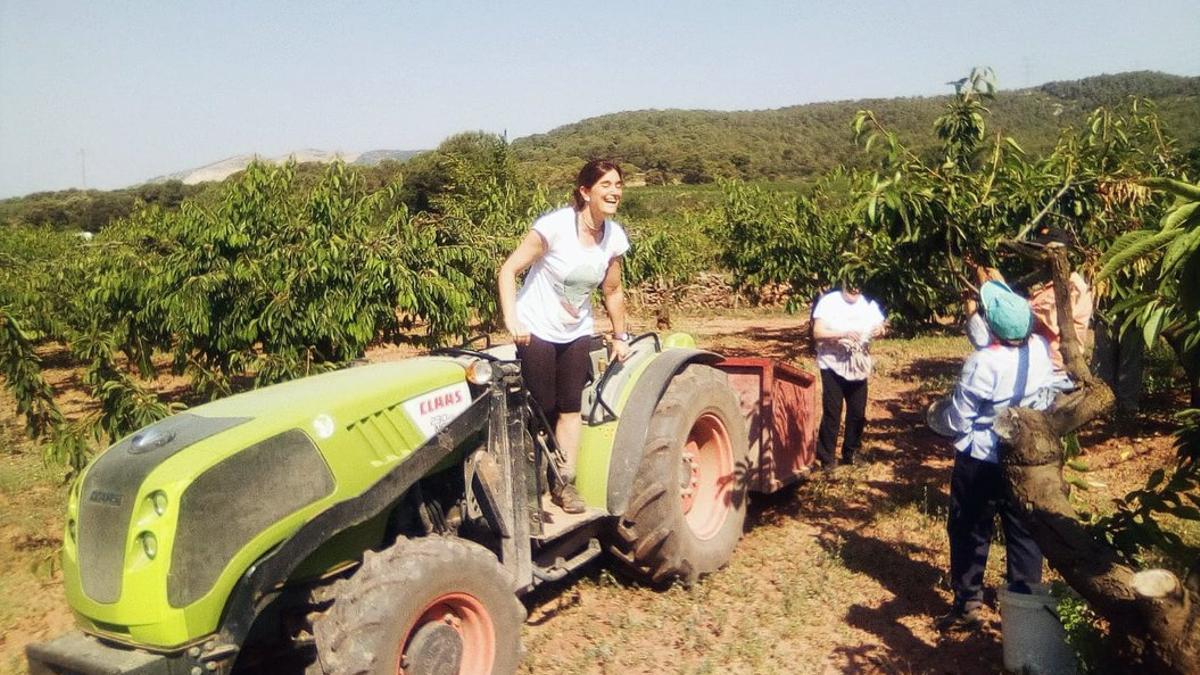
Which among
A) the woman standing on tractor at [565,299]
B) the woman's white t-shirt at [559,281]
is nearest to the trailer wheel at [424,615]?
the woman standing on tractor at [565,299]

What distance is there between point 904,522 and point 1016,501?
245 centimetres

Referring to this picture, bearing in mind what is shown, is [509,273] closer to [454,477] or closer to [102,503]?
[454,477]

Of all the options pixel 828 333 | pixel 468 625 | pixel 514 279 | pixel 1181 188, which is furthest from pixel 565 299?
pixel 828 333

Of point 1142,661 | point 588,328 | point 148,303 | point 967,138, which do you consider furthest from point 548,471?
point 148,303

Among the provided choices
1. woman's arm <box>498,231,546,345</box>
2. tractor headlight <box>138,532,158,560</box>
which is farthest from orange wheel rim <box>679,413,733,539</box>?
tractor headlight <box>138,532,158,560</box>

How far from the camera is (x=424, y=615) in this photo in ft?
10.8

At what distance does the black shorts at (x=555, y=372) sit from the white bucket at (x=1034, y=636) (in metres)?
1.94

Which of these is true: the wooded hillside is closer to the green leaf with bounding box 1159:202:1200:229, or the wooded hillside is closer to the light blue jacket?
the light blue jacket

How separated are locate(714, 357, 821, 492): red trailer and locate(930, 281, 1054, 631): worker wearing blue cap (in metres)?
1.41

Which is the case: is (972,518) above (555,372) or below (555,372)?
below

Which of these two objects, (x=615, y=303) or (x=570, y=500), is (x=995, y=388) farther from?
(x=570, y=500)

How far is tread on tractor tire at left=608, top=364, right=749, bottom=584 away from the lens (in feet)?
14.6

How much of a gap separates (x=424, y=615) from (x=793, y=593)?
2.16m

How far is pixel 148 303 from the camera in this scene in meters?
7.21
